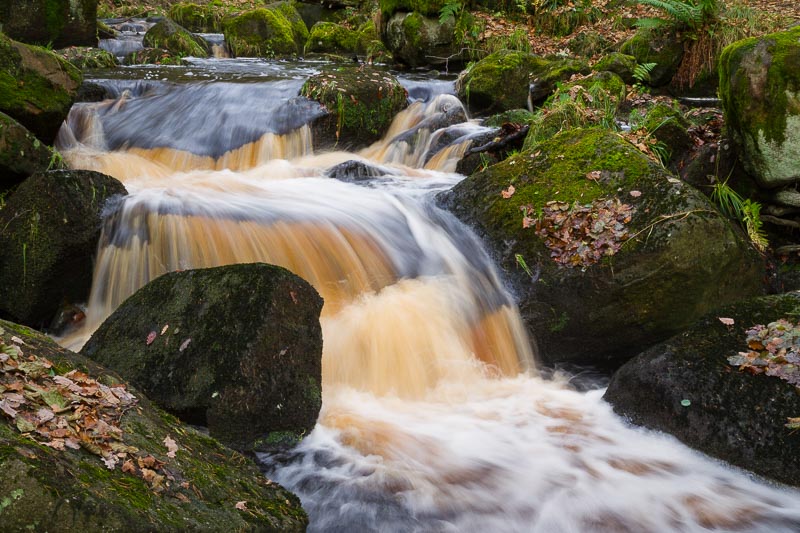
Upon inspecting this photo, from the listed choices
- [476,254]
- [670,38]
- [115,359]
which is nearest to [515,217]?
[476,254]

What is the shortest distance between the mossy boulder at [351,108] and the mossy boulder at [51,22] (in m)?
6.33

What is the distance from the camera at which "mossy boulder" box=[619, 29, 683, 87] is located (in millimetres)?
10523

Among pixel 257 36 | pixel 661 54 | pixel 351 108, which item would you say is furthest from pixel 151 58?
pixel 661 54

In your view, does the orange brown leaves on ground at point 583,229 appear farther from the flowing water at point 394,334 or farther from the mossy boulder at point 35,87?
the mossy boulder at point 35,87

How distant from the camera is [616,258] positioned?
515 cm

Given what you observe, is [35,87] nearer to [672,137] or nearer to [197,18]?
[672,137]

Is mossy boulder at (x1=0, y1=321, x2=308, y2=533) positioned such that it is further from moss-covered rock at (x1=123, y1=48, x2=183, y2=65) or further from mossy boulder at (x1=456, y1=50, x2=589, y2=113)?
moss-covered rock at (x1=123, y1=48, x2=183, y2=65)

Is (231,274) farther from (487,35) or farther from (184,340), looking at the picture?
(487,35)

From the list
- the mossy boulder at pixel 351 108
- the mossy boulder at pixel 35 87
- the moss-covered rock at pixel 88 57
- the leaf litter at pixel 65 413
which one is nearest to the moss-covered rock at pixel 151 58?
the moss-covered rock at pixel 88 57

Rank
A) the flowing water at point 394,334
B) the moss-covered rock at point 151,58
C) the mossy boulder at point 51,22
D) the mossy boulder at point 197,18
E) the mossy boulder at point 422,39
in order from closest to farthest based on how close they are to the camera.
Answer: the flowing water at point 394,334 → the mossy boulder at point 51,22 → the moss-covered rock at point 151,58 → the mossy boulder at point 422,39 → the mossy boulder at point 197,18

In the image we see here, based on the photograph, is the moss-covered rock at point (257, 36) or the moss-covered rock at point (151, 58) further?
the moss-covered rock at point (257, 36)

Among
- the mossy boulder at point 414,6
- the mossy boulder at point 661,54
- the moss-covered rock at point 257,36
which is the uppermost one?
the mossy boulder at point 414,6

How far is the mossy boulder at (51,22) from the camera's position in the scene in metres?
11.4

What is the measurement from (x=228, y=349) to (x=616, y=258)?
3373 millimetres
